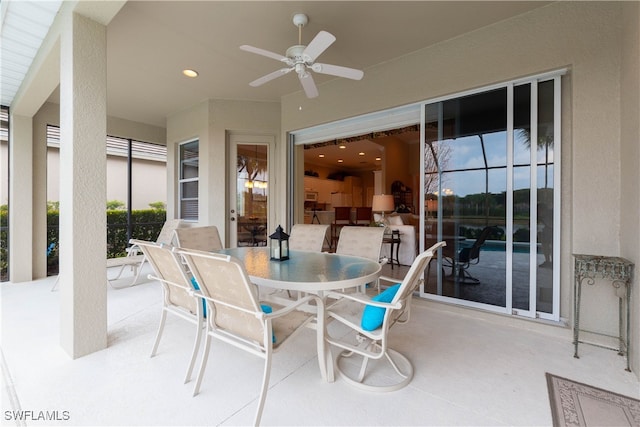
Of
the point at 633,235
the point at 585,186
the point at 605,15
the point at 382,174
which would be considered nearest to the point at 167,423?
the point at 633,235

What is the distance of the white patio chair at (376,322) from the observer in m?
1.55

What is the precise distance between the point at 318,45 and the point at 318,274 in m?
1.66

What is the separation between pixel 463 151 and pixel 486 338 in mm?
1881

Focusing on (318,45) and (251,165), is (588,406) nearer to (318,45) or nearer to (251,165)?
(318,45)

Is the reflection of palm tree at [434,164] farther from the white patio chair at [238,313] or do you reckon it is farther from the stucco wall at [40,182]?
the stucco wall at [40,182]

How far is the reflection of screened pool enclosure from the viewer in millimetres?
2672

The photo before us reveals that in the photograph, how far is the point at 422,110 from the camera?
3.36 metres

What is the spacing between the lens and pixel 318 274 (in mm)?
1902

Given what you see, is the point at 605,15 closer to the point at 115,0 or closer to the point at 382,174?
the point at 115,0

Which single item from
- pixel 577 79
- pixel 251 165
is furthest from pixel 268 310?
pixel 251 165

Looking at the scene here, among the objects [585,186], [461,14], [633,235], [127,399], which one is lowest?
[127,399]

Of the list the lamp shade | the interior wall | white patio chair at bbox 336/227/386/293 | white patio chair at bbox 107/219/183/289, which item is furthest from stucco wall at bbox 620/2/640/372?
white patio chair at bbox 107/219/183/289

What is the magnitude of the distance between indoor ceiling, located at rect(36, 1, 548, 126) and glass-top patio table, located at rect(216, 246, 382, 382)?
7.25 feet

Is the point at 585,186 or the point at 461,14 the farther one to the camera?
the point at 461,14
